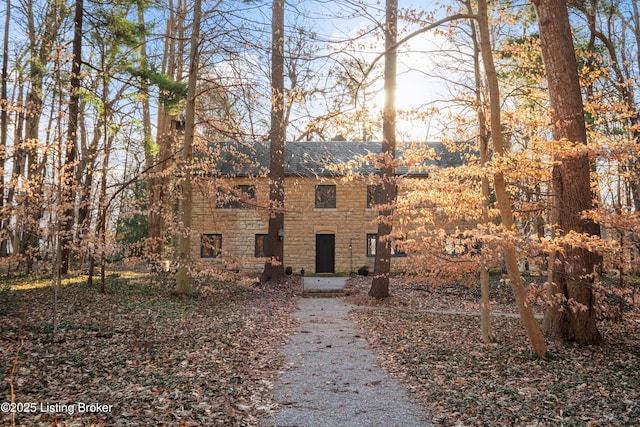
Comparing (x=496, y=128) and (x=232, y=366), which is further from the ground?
(x=496, y=128)

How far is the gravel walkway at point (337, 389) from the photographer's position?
5.07 meters

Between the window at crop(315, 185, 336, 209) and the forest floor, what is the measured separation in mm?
12497

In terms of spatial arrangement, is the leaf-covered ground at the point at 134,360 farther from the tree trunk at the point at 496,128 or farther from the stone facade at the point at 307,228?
the stone facade at the point at 307,228

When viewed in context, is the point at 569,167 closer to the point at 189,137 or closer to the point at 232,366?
the point at 232,366

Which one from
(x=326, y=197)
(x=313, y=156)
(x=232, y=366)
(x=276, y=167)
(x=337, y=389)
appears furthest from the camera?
(x=313, y=156)

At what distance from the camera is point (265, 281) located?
18.5m

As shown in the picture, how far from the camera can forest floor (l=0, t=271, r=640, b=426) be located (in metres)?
4.97

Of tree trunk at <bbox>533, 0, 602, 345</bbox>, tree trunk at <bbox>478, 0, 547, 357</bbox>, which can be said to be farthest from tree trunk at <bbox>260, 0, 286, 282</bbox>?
tree trunk at <bbox>478, 0, 547, 357</bbox>

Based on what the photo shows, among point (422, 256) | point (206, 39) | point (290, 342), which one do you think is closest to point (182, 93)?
point (206, 39)

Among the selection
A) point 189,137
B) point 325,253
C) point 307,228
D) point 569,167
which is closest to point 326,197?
point 307,228

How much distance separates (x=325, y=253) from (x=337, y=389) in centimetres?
1824

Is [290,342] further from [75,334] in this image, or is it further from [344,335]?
[75,334]

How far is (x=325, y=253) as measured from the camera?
24.4m

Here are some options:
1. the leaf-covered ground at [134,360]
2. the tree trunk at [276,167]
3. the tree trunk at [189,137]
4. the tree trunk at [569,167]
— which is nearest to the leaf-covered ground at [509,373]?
the tree trunk at [569,167]
